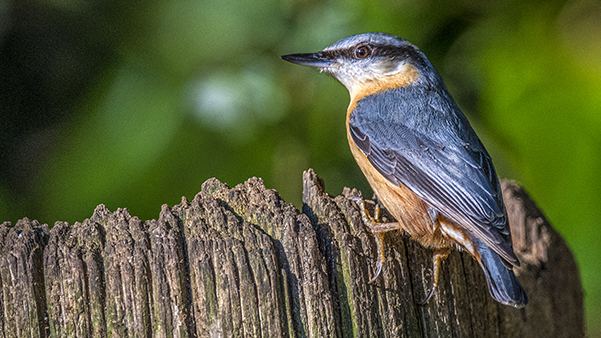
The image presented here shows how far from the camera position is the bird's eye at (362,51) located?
132 inches

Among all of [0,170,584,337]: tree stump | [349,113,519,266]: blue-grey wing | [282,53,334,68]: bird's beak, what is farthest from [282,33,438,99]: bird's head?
[0,170,584,337]: tree stump

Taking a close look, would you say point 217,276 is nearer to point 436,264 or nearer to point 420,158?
point 436,264

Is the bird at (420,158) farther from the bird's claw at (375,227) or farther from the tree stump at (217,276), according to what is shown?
the tree stump at (217,276)

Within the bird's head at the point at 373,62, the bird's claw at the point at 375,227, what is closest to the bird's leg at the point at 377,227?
the bird's claw at the point at 375,227

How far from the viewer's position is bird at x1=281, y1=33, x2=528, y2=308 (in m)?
2.38

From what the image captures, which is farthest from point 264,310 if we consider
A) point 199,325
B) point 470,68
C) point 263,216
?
point 470,68

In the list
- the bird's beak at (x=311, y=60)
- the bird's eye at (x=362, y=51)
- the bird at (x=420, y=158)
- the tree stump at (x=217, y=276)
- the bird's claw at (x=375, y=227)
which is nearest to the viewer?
the tree stump at (x=217, y=276)

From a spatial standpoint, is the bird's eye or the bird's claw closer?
the bird's claw

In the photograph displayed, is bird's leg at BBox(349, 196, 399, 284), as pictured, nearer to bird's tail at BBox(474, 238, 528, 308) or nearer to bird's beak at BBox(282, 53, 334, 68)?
bird's tail at BBox(474, 238, 528, 308)

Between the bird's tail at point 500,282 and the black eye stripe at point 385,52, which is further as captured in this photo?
the black eye stripe at point 385,52

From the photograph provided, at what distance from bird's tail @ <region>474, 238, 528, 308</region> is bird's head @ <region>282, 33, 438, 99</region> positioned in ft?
4.07

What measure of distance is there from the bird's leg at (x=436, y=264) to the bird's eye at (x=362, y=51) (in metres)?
1.40

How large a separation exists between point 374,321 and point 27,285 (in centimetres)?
119

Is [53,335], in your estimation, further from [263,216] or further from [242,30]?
[242,30]
